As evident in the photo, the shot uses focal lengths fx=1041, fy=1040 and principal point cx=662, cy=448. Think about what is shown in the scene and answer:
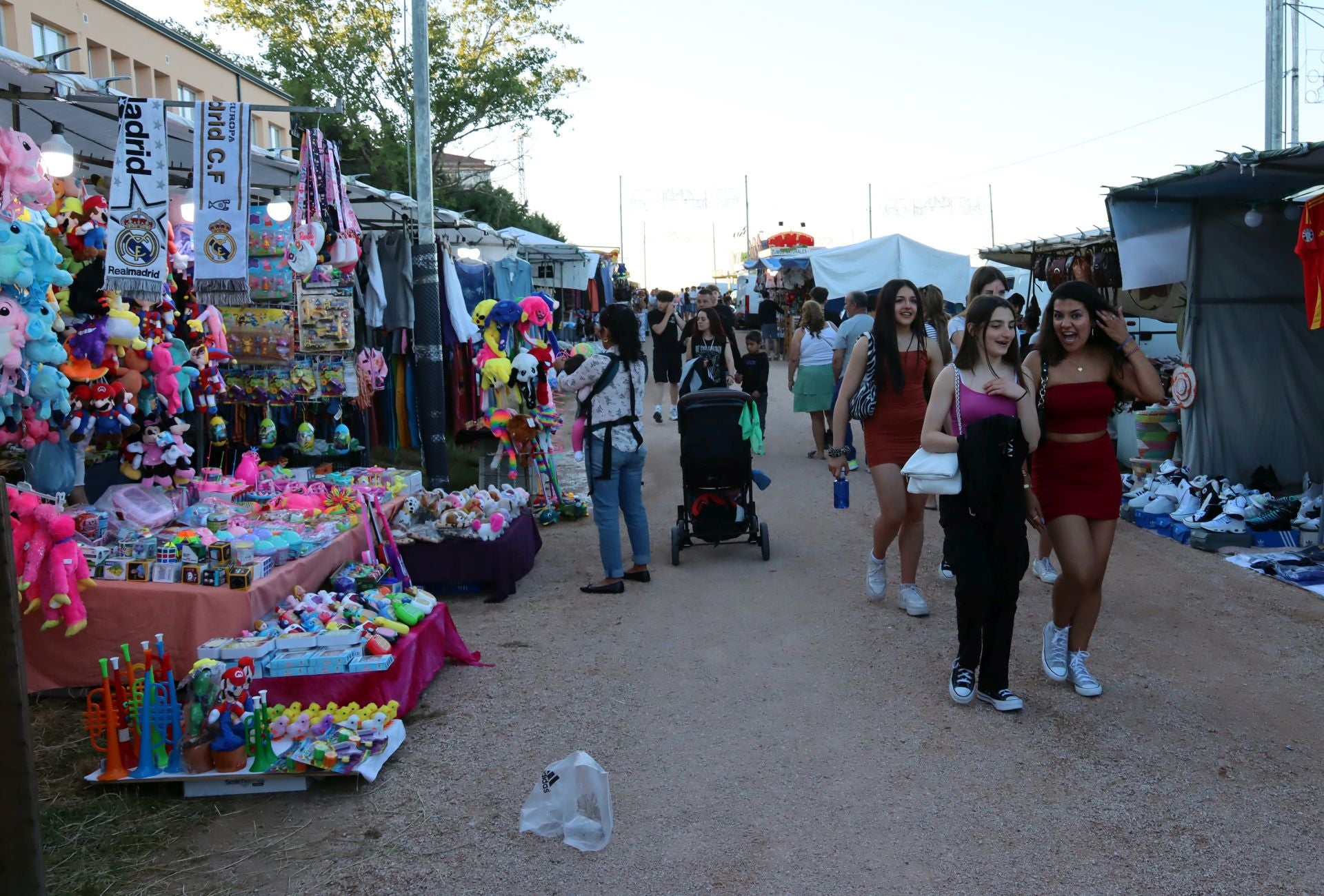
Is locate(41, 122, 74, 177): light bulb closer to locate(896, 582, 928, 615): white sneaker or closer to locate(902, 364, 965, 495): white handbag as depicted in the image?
locate(902, 364, 965, 495): white handbag

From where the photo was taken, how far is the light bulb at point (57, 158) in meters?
5.35

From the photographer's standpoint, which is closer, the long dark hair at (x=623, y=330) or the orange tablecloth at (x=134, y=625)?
the orange tablecloth at (x=134, y=625)

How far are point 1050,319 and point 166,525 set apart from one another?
4.79m

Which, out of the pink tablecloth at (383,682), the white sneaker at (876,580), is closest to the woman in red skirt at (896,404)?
the white sneaker at (876,580)

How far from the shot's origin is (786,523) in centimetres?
898

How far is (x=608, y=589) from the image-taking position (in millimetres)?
6914

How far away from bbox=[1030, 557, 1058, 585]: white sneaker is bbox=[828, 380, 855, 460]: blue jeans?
143cm

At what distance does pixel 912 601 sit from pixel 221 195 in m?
4.65

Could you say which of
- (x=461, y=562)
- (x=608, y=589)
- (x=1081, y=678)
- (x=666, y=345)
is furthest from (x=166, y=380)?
(x=666, y=345)

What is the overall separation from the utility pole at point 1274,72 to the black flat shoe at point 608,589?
10726mm

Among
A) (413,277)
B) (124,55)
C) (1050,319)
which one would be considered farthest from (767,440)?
(124,55)

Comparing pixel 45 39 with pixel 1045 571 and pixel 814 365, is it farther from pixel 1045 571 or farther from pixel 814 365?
pixel 1045 571

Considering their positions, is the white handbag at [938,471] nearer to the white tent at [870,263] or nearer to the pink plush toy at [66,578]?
the pink plush toy at [66,578]

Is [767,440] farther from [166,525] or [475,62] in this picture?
[475,62]
